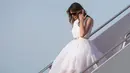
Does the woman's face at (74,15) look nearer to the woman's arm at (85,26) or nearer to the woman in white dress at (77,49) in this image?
the woman in white dress at (77,49)

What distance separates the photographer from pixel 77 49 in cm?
585

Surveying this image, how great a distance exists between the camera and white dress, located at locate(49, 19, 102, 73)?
568 centimetres

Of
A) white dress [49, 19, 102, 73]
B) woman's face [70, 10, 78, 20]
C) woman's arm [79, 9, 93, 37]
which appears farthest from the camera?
woman's face [70, 10, 78, 20]

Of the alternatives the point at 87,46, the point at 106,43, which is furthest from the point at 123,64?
the point at 106,43

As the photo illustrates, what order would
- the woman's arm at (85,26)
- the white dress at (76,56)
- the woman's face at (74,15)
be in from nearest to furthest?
the white dress at (76,56) → the woman's arm at (85,26) → the woman's face at (74,15)

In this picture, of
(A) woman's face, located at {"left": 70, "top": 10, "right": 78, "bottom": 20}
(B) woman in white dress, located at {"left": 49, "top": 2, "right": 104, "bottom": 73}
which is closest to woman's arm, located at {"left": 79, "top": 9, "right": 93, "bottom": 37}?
(B) woman in white dress, located at {"left": 49, "top": 2, "right": 104, "bottom": 73}

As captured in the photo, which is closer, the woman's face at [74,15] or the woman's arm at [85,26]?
the woman's arm at [85,26]

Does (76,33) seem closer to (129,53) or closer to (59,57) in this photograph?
(59,57)

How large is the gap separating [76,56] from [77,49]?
15 centimetres

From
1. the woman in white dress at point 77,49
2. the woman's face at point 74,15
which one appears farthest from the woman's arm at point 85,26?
the woman's face at point 74,15

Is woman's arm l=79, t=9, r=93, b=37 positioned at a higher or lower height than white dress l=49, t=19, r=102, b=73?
higher

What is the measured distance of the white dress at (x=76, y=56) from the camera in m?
5.68

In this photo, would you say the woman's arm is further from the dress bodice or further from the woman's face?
the woman's face

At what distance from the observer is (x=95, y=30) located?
6758 mm
